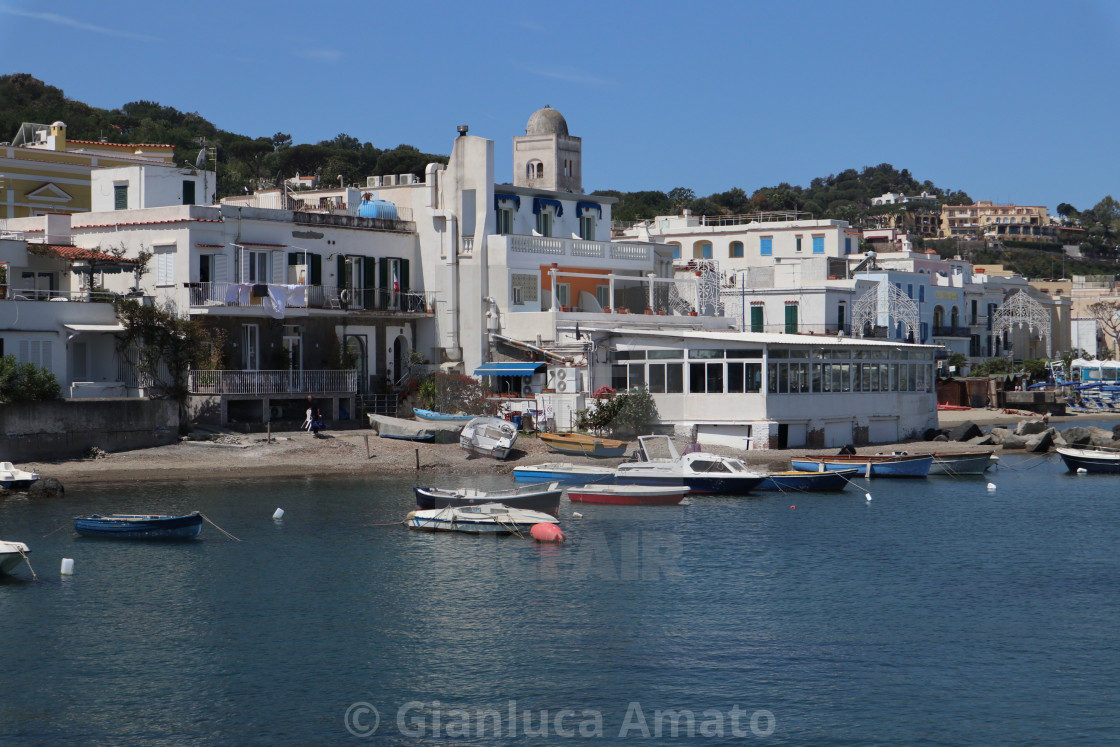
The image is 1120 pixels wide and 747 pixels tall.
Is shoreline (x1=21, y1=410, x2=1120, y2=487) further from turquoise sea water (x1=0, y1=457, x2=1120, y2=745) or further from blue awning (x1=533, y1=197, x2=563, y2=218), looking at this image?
blue awning (x1=533, y1=197, x2=563, y2=218)

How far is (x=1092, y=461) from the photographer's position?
55.8 meters

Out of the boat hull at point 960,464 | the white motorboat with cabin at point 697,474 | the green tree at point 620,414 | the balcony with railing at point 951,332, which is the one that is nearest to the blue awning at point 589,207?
the green tree at point 620,414

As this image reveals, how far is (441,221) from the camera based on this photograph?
201 ft

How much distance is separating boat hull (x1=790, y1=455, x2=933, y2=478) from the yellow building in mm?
35162

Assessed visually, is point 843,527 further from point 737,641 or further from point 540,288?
point 540,288

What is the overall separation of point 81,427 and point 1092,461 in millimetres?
40774

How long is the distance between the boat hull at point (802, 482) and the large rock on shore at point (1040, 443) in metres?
20.6

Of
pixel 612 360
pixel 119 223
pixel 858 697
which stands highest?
pixel 119 223

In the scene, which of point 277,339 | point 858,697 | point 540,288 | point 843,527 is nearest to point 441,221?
point 540,288

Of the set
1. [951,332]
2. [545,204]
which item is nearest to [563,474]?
[545,204]

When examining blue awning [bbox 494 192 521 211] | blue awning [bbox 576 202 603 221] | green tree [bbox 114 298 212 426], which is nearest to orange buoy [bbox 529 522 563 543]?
green tree [bbox 114 298 212 426]

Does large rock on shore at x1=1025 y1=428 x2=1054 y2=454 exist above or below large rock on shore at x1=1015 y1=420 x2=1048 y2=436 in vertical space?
below

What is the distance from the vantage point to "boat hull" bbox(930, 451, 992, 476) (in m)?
53.2

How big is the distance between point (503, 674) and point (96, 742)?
7276 mm
